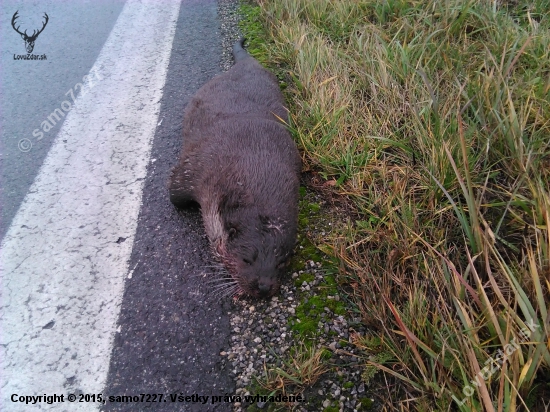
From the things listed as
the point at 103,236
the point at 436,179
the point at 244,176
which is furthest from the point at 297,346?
the point at 103,236

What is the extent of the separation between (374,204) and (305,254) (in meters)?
0.50

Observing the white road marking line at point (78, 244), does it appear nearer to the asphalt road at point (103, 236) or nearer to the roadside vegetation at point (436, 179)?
the asphalt road at point (103, 236)

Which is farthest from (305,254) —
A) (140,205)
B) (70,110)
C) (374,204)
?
(70,110)

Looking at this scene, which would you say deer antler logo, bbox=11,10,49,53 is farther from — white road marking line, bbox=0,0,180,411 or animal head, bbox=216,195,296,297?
animal head, bbox=216,195,296,297

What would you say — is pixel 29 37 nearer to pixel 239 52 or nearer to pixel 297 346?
pixel 239 52

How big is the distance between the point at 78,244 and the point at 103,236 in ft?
0.46

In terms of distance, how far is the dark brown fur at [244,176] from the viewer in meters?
2.40

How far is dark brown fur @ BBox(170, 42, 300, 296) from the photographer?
240 centimetres

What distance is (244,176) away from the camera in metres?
2.66

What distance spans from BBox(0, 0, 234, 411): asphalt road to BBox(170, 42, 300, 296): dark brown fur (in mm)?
188

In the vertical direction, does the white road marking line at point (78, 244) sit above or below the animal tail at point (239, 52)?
below

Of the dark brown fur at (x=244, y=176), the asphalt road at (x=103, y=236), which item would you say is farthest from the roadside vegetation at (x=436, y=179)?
the asphalt road at (x=103, y=236)

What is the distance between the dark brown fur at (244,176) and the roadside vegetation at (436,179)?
260mm

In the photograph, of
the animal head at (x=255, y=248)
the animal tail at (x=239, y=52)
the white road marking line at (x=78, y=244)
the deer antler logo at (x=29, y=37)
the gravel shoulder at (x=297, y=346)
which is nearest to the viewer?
the gravel shoulder at (x=297, y=346)
